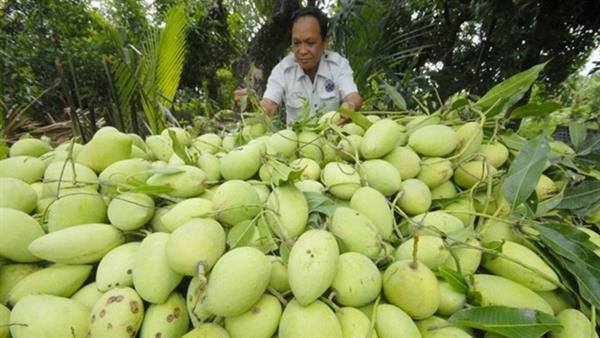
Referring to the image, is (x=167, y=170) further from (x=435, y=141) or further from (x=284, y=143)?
(x=435, y=141)

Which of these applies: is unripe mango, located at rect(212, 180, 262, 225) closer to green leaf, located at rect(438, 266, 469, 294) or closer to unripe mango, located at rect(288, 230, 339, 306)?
unripe mango, located at rect(288, 230, 339, 306)

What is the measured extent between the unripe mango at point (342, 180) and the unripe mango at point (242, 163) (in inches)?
6.4

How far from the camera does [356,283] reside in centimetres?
56

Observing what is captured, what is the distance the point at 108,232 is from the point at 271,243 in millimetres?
305

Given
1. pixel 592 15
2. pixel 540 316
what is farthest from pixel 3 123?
pixel 592 15

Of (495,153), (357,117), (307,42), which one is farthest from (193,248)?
(307,42)

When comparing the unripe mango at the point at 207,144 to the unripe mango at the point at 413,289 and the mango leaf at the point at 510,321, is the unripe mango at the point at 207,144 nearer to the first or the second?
the unripe mango at the point at 413,289

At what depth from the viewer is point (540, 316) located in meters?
0.54

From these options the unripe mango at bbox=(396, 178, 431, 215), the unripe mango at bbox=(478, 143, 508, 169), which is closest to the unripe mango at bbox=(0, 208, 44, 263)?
the unripe mango at bbox=(396, 178, 431, 215)

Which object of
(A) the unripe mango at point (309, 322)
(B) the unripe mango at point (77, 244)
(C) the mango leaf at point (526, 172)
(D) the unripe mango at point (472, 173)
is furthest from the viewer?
(D) the unripe mango at point (472, 173)

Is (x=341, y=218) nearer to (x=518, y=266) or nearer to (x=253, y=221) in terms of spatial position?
(x=253, y=221)

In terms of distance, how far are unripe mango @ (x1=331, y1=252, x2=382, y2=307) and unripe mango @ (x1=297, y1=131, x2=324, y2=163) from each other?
407mm

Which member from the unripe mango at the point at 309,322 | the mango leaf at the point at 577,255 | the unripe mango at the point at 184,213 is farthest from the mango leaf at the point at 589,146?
the unripe mango at the point at 184,213

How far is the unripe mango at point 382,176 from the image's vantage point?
763mm
